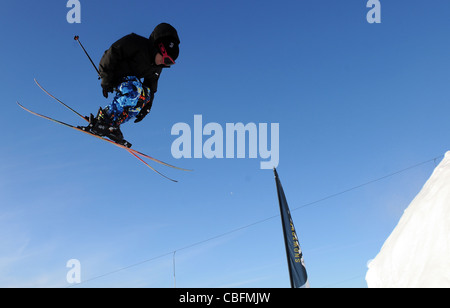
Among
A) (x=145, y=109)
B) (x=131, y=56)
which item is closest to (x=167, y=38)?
(x=131, y=56)

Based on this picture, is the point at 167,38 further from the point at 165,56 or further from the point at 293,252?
the point at 293,252

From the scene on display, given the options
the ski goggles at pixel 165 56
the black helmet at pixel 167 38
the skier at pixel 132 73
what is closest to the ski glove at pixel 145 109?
the skier at pixel 132 73

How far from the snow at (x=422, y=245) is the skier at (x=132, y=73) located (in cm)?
770

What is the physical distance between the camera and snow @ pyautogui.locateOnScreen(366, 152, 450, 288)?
998cm

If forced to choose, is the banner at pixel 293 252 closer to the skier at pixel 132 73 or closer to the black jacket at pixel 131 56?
the skier at pixel 132 73

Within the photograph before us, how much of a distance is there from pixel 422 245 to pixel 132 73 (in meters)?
9.86

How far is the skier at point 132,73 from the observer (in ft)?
17.6

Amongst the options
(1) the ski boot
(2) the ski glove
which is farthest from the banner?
(1) the ski boot

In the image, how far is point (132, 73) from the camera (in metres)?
5.68

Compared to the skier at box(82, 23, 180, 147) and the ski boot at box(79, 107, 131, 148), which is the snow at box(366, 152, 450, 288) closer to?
the skier at box(82, 23, 180, 147)
